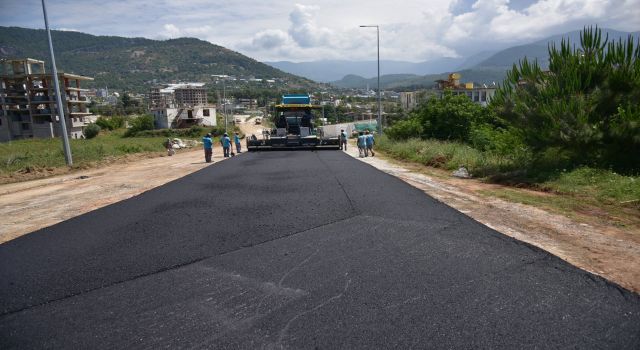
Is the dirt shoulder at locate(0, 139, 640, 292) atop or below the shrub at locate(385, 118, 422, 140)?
below

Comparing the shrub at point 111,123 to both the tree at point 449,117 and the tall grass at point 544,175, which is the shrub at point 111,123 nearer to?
the tree at point 449,117

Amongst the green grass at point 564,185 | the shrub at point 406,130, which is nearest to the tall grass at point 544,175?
the green grass at point 564,185

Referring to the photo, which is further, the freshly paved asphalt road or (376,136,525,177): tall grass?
(376,136,525,177): tall grass

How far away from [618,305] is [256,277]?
3.53 m

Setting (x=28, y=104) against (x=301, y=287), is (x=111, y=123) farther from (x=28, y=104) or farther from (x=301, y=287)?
(x=301, y=287)

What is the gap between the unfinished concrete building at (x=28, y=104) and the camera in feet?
196

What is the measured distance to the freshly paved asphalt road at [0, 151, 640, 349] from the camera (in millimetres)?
3289

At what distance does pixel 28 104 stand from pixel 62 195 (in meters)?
61.6

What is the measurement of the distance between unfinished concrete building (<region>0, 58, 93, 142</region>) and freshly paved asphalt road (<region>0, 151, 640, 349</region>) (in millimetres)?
63402

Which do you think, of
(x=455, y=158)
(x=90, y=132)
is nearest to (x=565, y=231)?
(x=455, y=158)

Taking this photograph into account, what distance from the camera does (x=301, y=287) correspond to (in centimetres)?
420

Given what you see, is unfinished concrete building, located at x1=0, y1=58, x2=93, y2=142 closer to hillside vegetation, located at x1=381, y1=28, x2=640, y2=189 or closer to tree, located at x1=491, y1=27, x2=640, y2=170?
hillside vegetation, located at x1=381, y1=28, x2=640, y2=189

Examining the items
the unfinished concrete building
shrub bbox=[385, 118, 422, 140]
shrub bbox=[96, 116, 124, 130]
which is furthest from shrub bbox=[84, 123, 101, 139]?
shrub bbox=[385, 118, 422, 140]

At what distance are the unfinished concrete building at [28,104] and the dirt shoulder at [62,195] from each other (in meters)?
52.2
